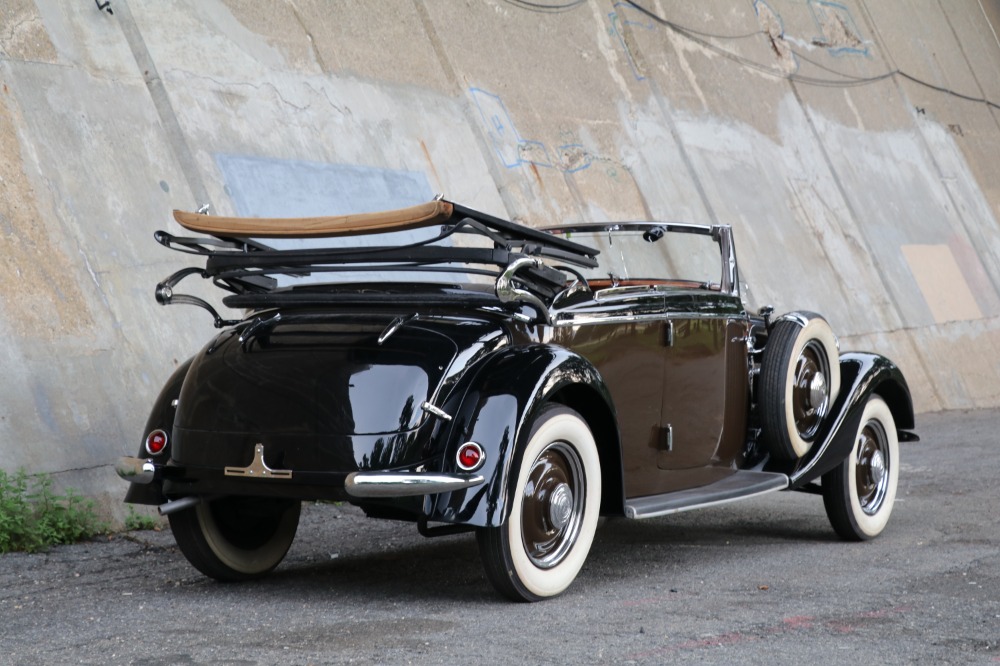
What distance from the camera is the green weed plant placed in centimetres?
546

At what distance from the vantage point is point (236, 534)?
5027mm

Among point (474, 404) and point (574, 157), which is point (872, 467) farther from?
point (574, 157)

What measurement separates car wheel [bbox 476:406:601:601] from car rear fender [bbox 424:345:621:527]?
0.08m

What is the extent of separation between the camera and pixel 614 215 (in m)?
11.5

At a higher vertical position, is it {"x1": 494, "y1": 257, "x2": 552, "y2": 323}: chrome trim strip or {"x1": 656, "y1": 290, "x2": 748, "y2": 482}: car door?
{"x1": 494, "y1": 257, "x2": 552, "y2": 323}: chrome trim strip

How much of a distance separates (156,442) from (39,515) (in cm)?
128

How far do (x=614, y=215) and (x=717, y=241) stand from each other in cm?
538

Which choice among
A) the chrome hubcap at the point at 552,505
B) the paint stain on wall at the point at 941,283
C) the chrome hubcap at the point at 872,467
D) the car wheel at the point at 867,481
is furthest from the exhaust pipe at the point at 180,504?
the paint stain on wall at the point at 941,283

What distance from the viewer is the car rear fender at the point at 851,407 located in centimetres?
573

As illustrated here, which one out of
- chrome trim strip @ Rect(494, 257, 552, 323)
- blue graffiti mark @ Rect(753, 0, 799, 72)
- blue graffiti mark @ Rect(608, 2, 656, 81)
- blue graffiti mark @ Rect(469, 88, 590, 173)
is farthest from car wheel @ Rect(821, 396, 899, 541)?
blue graffiti mark @ Rect(753, 0, 799, 72)

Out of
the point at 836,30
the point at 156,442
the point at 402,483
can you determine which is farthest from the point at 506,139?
the point at 836,30

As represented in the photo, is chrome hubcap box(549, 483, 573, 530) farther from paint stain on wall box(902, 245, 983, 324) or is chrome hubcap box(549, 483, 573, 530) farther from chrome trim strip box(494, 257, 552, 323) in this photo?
paint stain on wall box(902, 245, 983, 324)

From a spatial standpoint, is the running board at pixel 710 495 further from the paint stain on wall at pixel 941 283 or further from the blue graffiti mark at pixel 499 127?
the paint stain on wall at pixel 941 283

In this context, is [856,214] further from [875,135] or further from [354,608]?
[354,608]
